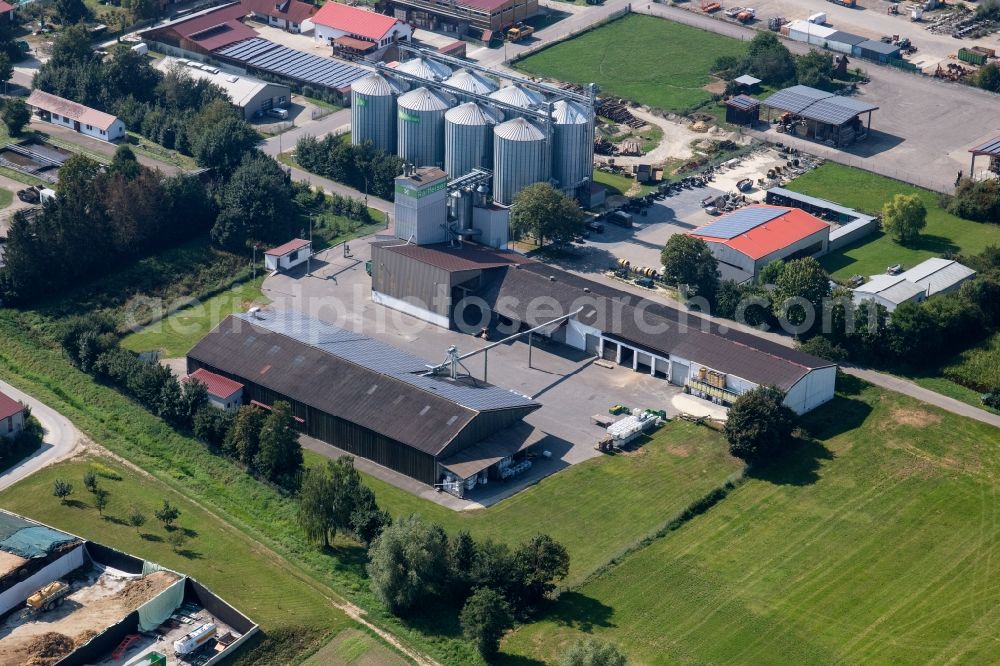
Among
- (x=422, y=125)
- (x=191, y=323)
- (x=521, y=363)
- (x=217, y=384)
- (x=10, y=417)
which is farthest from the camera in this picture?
(x=422, y=125)

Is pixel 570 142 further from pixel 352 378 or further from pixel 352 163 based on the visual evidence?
pixel 352 378

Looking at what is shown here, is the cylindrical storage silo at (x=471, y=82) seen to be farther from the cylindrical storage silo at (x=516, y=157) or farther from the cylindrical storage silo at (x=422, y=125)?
the cylindrical storage silo at (x=516, y=157)

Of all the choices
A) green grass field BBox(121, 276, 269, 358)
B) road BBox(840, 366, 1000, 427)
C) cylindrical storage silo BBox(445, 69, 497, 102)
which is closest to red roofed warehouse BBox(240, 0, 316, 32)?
cylindrical storage silo BBox(445, 69, 497, 102)

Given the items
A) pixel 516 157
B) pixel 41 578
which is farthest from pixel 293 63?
pixel 41 578

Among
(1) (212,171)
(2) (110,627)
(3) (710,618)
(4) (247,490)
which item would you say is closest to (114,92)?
(1) (212,171)

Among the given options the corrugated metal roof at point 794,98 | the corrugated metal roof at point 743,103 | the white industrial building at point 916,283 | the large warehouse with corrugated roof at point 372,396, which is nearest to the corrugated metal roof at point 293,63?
the corrugated metal roof at point 743,103
